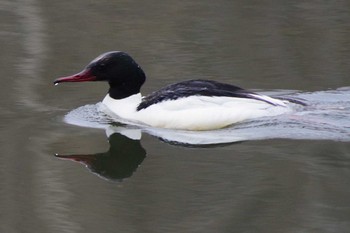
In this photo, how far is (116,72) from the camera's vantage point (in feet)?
32.0

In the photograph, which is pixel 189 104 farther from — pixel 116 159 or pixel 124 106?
pixel 116 159

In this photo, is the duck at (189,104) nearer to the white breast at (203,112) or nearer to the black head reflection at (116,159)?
the white breast at (203,112)

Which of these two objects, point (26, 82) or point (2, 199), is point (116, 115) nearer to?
point (26, 82)

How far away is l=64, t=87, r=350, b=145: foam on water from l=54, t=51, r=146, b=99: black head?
0.39 metres

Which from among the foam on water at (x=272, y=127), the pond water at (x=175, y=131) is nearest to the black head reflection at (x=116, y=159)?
the pond water at (x=175, y=131)

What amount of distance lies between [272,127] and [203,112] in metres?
0.67

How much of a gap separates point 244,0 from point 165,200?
7914mm

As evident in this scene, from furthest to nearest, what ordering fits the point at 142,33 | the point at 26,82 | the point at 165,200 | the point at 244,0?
the point at 244,0 → the point at 142,33 → the point at 26,82 → the point at 165,200

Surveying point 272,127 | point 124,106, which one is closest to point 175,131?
point 124,106

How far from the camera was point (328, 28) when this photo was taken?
13.5 m

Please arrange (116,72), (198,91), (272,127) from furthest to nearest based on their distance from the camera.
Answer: (116,72) → (272,127) → (198,91)

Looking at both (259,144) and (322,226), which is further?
(259,144)

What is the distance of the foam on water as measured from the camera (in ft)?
30.2

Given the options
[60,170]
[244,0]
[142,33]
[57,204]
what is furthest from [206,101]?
[244,0]
